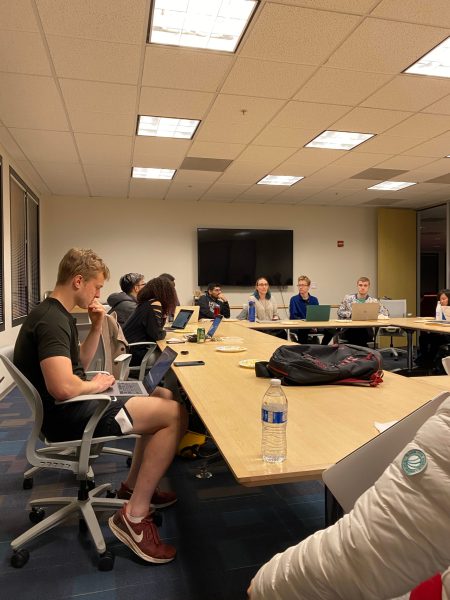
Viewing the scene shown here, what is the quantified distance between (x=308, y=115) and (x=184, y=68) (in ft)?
4.49

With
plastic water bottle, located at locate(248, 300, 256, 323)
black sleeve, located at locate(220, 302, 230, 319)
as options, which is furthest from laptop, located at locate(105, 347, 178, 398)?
black sleeve, located at locate(220, 302, 230, 319)

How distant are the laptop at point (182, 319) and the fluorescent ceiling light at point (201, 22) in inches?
104

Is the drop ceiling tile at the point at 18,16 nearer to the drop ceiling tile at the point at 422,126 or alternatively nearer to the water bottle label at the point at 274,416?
the water bottle label at the point at 274,416

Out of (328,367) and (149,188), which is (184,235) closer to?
(149,188)

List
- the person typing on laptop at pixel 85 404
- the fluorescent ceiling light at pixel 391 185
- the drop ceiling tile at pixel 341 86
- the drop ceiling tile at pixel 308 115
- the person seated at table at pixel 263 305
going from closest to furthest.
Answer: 1. the person typing on laptop at pixel 85 404
2. the drop ceiling tile at pixel 341 86
3. the drop ceiling tile at pixel 308 115
4. the person seated at table at pixel 263 305
5. the fluorescent ceiling light at pixel 391 185

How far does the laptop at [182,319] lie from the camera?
466 centimetres

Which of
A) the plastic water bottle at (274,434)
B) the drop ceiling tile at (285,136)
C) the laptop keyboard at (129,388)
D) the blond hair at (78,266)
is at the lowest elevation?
the laptop keyboard at (129,388)

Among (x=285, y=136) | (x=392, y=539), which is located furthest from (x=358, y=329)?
(x=392, y=539)

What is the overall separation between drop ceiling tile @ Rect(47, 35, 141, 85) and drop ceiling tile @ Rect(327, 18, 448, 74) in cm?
140

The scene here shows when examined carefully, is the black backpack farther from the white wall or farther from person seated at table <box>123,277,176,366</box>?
the white wall

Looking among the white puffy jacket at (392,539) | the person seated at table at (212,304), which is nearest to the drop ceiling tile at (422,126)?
the person seated at table at (212,304)

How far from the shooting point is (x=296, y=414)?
152cm

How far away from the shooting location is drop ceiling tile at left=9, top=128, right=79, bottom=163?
440 centimetres

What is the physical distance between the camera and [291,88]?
11.4ft
